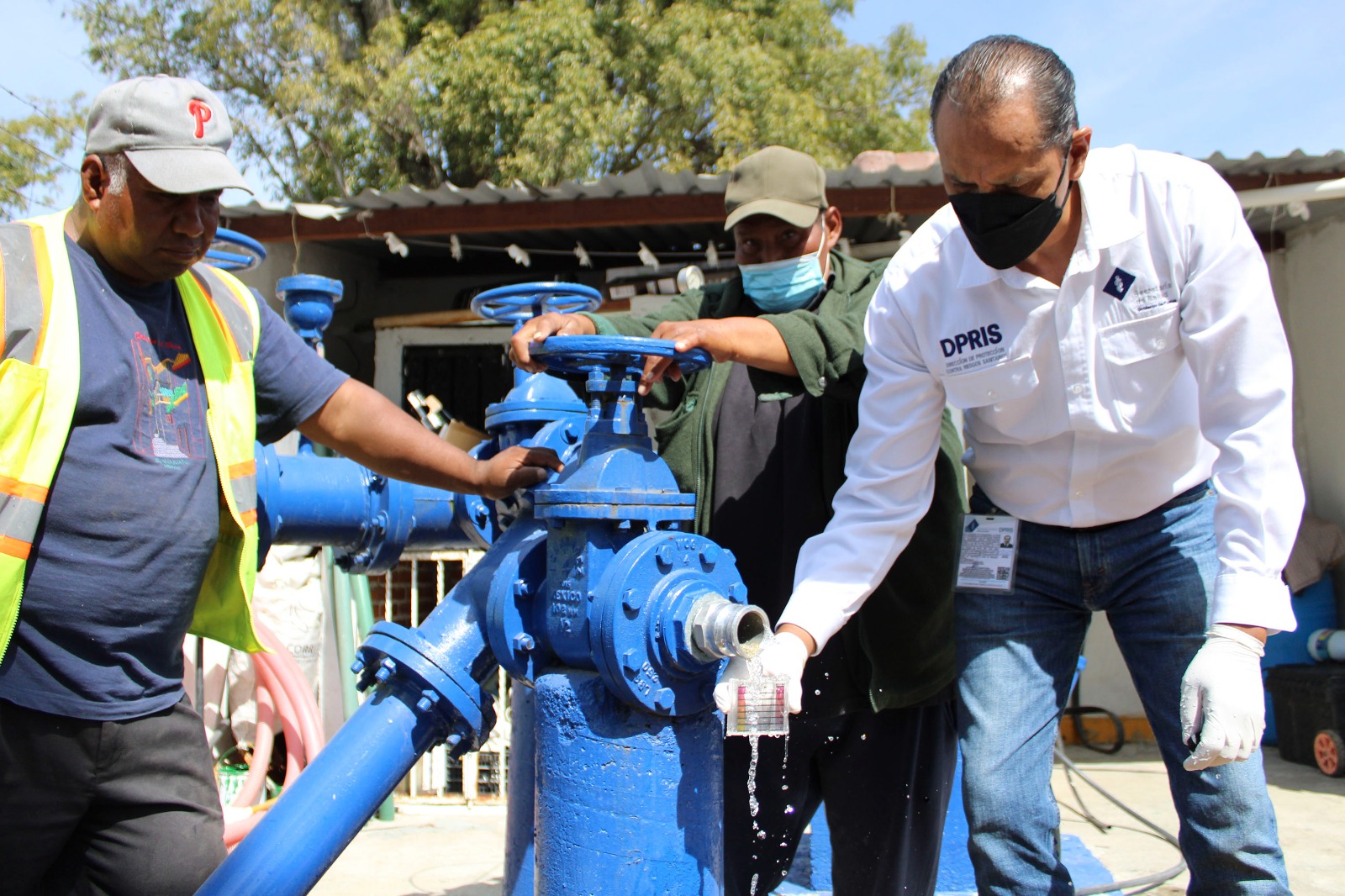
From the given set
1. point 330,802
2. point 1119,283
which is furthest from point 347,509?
point 1119,283

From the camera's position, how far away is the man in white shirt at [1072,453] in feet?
5.14

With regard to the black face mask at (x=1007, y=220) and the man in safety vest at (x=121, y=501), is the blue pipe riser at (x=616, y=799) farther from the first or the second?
the black face mask at (x=1007, y=220)

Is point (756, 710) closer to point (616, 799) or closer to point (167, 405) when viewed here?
point (616, 799)

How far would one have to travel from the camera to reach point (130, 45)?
12484 millimetres

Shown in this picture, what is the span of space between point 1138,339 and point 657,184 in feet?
12.6

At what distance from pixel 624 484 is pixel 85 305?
35.8 inches

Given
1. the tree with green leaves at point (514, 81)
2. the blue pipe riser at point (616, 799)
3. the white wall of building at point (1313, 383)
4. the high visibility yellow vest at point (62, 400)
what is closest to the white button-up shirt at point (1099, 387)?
the blue pipe riser at point (616, 799)

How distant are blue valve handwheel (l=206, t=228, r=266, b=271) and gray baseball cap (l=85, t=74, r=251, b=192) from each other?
2.82ft

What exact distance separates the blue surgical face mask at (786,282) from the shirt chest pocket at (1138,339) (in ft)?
2.34

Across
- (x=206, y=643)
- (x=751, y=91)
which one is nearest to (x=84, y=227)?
(x=206, y=643)

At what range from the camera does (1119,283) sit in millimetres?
1682

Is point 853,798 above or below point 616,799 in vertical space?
below

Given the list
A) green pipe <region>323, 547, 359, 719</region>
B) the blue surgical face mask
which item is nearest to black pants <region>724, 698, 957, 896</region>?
the blue surgical face mask

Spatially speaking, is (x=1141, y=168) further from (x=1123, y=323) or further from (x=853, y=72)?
(x=853, y=72)
